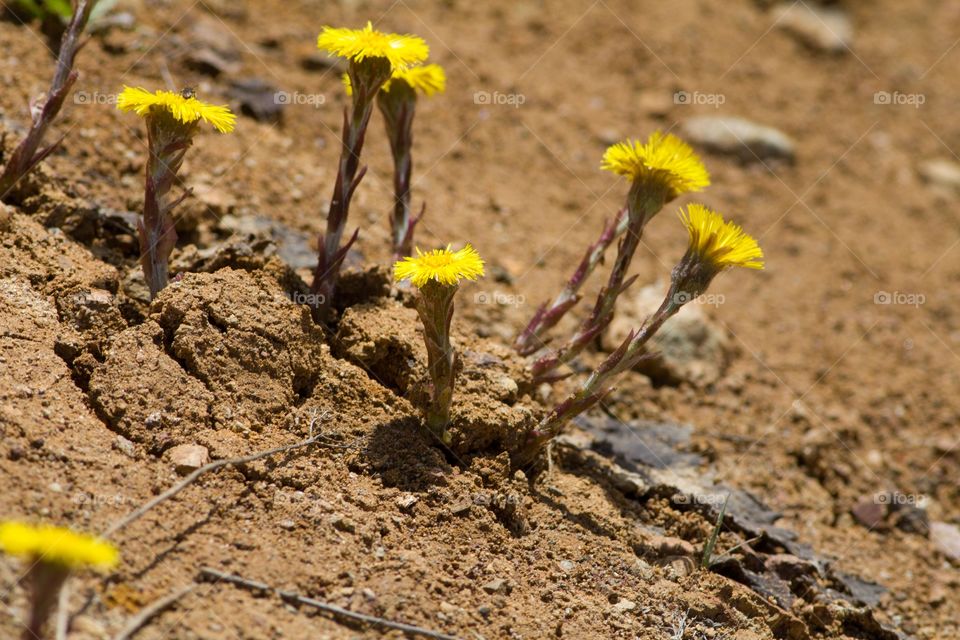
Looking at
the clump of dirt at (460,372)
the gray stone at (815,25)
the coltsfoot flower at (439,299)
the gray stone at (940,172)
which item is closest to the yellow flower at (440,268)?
the coltsfoot flower at (439,299)

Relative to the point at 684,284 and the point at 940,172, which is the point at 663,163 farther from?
the point at 940,172

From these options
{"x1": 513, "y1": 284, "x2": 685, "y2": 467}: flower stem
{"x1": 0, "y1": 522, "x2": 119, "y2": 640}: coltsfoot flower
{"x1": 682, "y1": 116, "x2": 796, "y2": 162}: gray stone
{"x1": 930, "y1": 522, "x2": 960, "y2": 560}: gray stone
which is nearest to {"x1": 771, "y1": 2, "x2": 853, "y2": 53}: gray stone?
{"x1": 682, "y1": 116, "x2": 796, "y2": 162}: gray stone

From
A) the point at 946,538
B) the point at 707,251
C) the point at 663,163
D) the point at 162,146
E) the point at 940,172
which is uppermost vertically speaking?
the point at 940,172

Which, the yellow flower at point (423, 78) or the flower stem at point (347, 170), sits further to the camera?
the yellow flower at point (423, 78)

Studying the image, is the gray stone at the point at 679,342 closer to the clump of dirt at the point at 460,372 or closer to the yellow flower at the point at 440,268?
the clump of dirt at the point at 460,372

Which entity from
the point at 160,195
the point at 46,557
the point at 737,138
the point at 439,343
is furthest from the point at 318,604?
the point at 737,138

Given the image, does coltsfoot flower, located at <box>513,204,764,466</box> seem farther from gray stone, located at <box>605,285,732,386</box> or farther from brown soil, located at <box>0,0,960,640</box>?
gray stone, located at <box>605,285,732,386</box>

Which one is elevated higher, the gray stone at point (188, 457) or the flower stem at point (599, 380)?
the flower stem at point (599, 380)

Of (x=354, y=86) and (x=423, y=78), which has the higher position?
(x=423, y=78)
